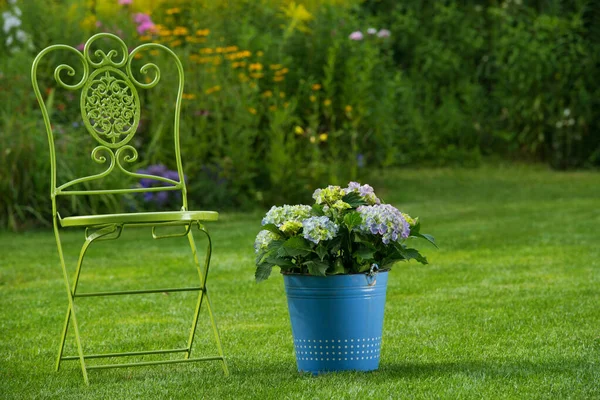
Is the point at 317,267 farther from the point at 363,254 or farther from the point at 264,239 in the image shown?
the point at 264,239

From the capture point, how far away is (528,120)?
12.6m

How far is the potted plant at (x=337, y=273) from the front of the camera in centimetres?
336

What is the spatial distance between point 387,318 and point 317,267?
4.38 feet

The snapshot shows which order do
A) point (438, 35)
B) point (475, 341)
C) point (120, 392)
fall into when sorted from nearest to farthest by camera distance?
point (120, 392)
point (475, 341)
point (438, 35)

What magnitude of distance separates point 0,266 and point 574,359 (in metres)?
3.93

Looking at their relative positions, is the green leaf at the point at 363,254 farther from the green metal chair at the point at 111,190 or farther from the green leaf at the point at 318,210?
the green metal chair at the point at 111,190

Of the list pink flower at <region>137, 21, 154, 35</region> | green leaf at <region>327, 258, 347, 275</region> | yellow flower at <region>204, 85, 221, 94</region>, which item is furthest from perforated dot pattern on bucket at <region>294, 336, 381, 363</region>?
pink flower at <region>137, 21, 154, 35</region>

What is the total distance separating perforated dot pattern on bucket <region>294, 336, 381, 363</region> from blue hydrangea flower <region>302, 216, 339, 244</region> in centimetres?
34

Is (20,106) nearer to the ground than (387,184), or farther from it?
farther from it

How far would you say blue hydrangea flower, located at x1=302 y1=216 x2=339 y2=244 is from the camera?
335cm

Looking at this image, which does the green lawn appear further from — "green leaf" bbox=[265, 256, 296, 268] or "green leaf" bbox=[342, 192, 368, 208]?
"green leaf" bbox=[342, 192, 368, 208]

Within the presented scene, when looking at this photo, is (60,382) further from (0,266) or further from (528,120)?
(528,120)

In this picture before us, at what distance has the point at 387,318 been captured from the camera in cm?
458

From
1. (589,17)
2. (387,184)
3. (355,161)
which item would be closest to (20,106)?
(355,161)
